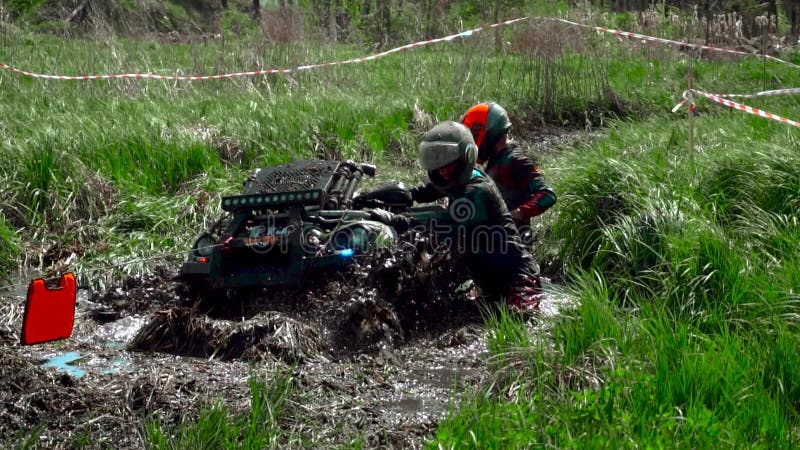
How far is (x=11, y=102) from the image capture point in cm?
1034

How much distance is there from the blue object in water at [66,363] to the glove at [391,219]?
1.82m

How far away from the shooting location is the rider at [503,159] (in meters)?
6.55

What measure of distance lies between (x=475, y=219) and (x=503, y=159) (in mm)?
977

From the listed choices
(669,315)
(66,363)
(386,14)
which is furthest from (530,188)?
(386,14)

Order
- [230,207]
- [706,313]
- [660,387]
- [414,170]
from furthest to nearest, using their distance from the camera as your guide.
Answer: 1. [414,170]
2. [230,207]
3. [706,313]
4. [660,387]

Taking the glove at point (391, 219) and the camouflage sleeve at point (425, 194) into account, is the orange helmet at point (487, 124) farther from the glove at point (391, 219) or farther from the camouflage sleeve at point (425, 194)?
the glove at point (391, 219)

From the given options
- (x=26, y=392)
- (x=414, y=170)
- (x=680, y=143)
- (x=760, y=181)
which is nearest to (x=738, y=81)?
(x=680, y=143)

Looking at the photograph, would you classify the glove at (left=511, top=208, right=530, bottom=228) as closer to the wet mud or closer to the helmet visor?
the wet mud

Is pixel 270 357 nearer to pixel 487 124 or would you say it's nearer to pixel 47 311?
pixel 47 311

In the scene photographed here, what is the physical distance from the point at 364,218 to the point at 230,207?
2.54 ft

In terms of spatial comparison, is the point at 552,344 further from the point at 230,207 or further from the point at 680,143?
the point at 680,143

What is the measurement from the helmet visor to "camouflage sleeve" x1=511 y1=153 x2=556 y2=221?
88cm

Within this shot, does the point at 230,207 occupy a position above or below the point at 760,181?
above

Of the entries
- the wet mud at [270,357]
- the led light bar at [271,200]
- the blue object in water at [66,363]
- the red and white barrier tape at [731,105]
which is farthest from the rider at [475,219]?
the red and white barrier tape at [731,105]
